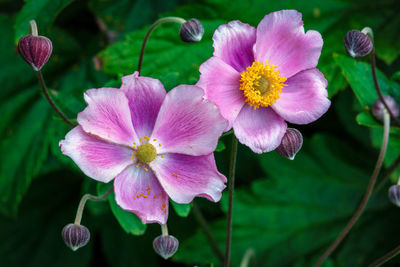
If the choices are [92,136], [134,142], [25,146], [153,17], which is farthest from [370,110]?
[25,146]

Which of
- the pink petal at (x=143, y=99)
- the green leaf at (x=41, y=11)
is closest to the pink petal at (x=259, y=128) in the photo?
the pink petal at (x=143, y=99)

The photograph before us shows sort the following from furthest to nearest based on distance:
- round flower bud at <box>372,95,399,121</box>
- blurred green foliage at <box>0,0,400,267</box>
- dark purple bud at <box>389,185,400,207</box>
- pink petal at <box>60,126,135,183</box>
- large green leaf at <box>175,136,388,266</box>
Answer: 1. large green leaf at <box>175,136,388,266</box>
2. blurred green foliage at <box>0,0,400,267</box>
3. round flower bud at <box>372,95,399,121</box>
4. dark purple bud at <box>389,185,400,207</box>
5. pink petal at <box>60,126,135,183</box>

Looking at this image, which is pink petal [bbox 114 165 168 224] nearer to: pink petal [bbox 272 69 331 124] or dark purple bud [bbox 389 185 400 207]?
pink petal [bbox 272 69 331 124]

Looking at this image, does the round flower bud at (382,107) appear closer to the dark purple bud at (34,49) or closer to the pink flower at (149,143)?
the pink flower at (149,143)

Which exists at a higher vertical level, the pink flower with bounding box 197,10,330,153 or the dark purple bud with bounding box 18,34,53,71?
the dark purple bud with bounding box 18,34,53,71

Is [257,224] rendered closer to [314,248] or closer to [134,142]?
[314,248]

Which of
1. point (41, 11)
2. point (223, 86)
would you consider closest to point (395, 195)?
point (223, 86)

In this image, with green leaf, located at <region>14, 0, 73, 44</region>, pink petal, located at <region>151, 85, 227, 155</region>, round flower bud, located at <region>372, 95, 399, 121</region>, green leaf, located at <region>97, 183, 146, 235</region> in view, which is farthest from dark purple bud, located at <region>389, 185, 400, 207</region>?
green leaf, located at <region>14, 0, 73, 44</region>

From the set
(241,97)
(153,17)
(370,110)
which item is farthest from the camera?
(153,17)
